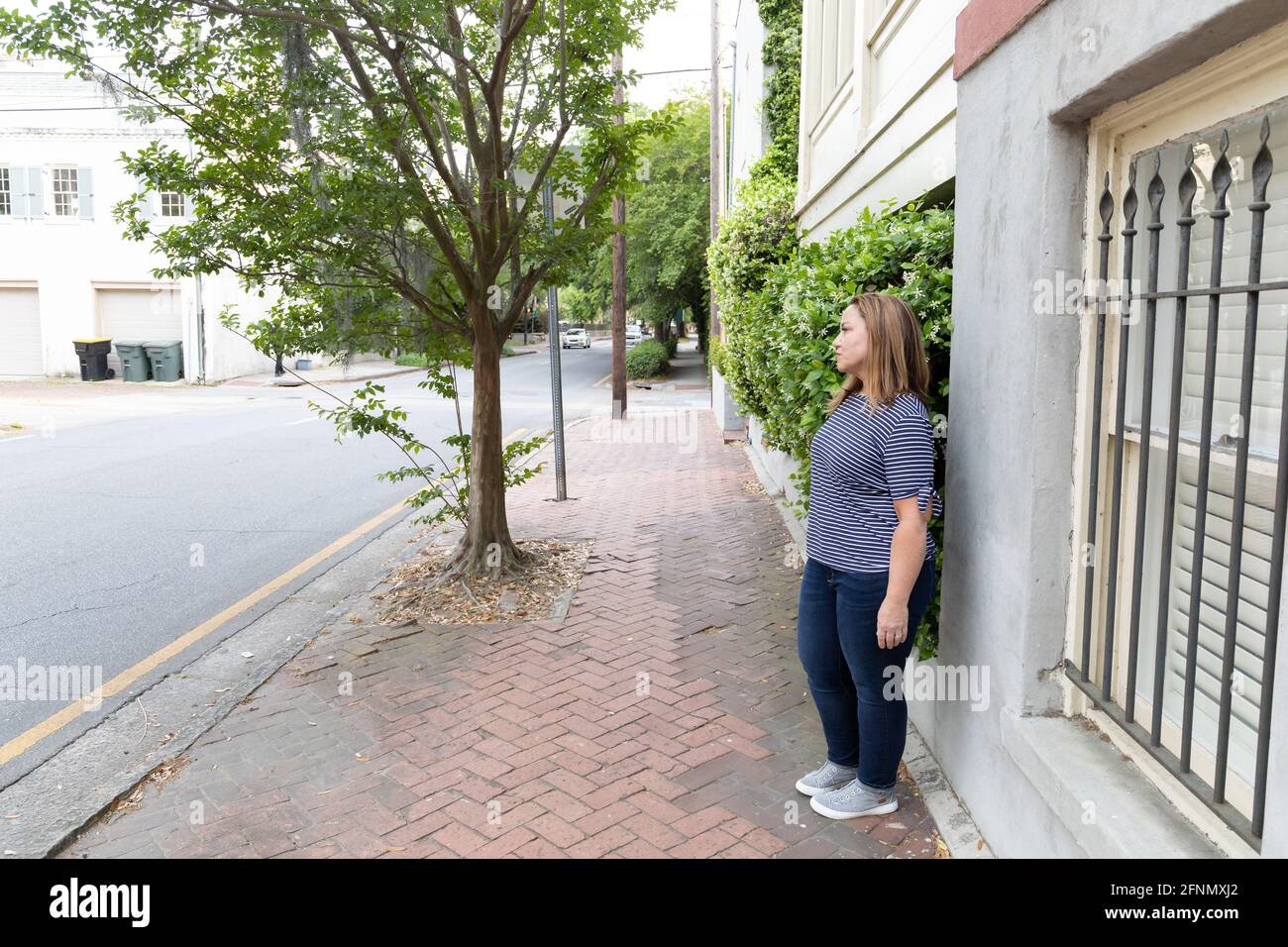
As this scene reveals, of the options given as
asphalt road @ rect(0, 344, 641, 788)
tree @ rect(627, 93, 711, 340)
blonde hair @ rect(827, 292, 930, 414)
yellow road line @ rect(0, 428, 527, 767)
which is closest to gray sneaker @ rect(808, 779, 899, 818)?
blonde hair @ rect(827, 292, 930, 414)

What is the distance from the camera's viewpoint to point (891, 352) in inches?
129

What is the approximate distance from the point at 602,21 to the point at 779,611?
3970mm

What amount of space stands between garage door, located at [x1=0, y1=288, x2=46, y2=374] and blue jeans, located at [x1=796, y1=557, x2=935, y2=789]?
30044 millimetres

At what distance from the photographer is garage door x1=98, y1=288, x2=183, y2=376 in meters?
27.9

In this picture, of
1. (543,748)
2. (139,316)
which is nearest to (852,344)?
(543,748)

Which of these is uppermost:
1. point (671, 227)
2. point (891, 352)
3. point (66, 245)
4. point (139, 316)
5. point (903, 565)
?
point (671, 227)

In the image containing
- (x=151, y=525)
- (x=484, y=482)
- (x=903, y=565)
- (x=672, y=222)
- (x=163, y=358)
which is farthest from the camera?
(x=672, y=222)

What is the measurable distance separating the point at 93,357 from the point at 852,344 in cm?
2868

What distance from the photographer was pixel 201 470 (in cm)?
1178

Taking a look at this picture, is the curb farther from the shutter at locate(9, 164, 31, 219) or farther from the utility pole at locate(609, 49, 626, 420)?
the shutter at locate(9, 164, 31, 219)

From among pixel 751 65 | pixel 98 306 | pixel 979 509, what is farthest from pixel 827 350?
pixel 98 306

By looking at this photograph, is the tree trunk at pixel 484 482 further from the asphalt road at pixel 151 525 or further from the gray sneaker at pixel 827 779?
the gray sneaker at pixel 827 779

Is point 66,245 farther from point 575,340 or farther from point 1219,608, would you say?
point 575,340

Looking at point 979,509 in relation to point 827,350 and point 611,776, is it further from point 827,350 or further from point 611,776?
point 611,776
